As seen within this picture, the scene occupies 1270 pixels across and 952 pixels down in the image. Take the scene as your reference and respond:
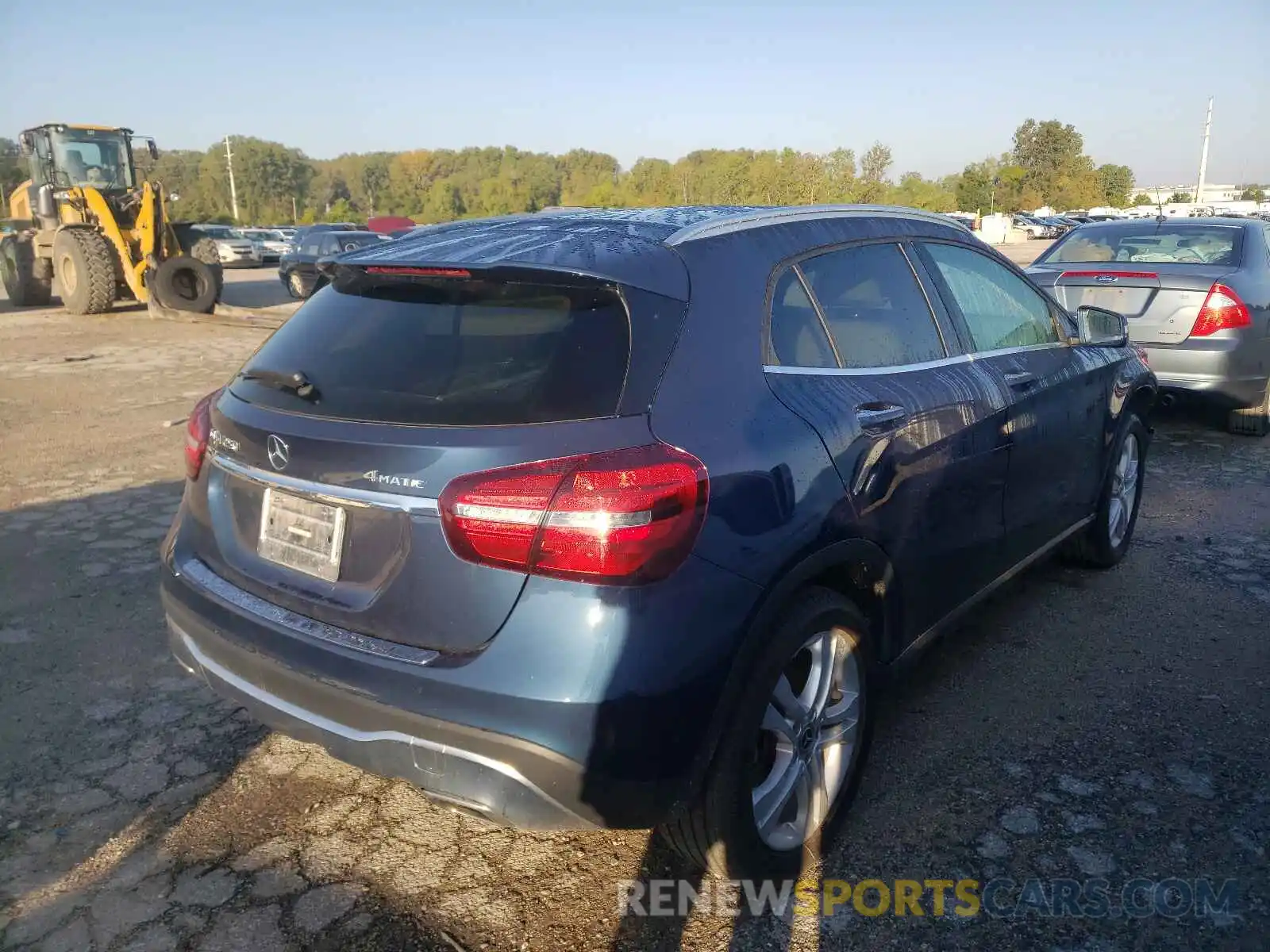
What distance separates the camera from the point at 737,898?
2.55 metres

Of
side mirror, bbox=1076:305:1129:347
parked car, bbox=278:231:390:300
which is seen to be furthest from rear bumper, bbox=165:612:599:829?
parked car, bbox=278:231:390:300

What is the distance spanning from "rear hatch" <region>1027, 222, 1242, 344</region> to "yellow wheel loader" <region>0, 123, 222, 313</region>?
A: 1425 cm

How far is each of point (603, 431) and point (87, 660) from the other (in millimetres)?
2823

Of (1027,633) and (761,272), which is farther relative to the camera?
(1027,633)

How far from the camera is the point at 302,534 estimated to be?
2348mm

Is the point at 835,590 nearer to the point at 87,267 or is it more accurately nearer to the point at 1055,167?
the point at 87,267

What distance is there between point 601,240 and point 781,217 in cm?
64

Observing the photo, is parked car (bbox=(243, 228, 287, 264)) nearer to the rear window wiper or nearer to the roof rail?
the roof rail

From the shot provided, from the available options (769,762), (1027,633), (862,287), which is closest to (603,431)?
(769,762)

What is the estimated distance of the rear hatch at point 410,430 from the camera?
210 cm

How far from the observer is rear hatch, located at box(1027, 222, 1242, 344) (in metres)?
6.83

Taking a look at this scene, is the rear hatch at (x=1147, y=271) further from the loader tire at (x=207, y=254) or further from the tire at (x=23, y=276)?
the tire at (x=23, y=276)

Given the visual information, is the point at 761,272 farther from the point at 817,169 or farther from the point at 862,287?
the point at 817,169

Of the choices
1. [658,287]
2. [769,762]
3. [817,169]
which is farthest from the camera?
[817,169]
